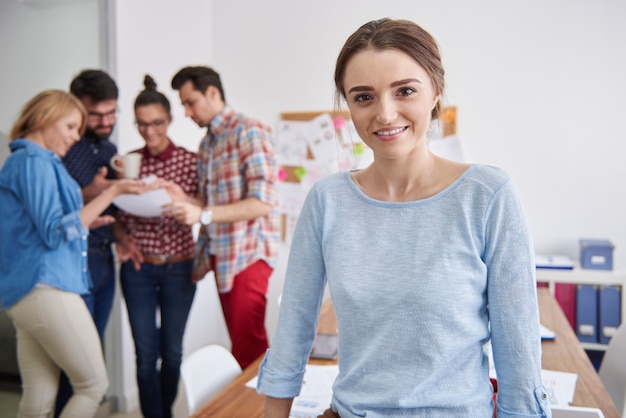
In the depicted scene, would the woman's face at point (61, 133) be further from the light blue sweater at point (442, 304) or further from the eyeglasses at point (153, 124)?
the light blue sweater at point (442, 304)

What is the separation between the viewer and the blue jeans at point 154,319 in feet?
7.52

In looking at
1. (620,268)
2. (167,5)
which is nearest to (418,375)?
(620,268)

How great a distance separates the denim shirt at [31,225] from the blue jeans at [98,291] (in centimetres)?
38

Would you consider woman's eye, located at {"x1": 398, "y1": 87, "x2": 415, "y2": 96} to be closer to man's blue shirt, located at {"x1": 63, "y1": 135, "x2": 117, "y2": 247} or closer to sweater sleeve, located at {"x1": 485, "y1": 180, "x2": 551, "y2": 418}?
sweater sleeve, located at {"x1": 485, "y1": 180, "x2": 551, "y2": 418}

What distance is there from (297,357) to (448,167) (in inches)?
19.0

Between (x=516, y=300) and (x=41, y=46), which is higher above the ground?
(x=41, y=46)

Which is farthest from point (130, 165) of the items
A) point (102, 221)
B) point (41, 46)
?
point (41, 46)

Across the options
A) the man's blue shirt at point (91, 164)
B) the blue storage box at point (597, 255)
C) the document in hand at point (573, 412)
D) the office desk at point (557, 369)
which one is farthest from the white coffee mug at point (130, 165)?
the blue storage box at point (597, 255)

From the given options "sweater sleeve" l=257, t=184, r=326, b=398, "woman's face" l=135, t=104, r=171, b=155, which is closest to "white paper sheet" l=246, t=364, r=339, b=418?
"sweater sleeve" l=257, t=184, r=326, b=398

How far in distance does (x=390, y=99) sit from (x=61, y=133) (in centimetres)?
148

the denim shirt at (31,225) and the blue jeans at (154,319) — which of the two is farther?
the blue jeans at (154,319)

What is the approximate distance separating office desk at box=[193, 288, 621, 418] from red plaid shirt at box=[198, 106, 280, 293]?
453 millimetres

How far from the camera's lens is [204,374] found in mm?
1546

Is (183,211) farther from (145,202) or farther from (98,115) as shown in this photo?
(98,115)
